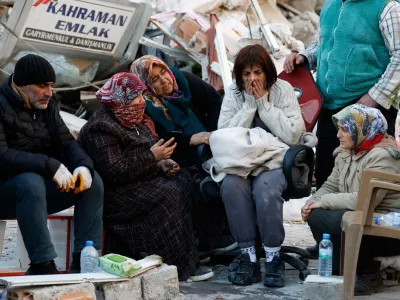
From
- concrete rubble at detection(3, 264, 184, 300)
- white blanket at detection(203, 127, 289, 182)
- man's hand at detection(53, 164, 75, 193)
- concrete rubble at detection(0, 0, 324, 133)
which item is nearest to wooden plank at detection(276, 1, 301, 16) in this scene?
concrete rubble at detection(0, 0, 324, 133)

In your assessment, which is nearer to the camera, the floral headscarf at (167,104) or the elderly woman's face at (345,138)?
the elderly woman's face at (345,138)

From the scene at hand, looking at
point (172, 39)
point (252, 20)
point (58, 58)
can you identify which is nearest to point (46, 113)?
point (58, 58)

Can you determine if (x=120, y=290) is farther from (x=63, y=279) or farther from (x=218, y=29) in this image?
(x=218, y=29)

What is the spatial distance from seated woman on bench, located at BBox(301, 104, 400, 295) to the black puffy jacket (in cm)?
149

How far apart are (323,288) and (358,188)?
2.39 ft

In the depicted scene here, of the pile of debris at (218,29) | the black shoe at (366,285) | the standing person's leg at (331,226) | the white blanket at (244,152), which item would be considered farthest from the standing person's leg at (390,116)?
the pile of debris at (218,29)

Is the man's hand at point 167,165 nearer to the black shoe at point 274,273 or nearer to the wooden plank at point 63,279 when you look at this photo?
the black shoe at point 274,273

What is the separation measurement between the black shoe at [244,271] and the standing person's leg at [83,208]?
872mm

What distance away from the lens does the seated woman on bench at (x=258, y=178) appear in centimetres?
638

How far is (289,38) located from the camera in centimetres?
1277

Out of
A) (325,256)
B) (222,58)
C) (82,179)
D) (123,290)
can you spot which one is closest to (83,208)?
(82,179)

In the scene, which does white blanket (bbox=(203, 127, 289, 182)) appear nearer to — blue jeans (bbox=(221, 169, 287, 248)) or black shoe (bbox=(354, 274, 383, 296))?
blue jeans (bbox=(221, 169, 287, 248))

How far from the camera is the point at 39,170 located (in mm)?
6090

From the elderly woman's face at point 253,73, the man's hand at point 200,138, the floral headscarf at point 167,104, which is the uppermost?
the elderly woman's face at point 253,73
